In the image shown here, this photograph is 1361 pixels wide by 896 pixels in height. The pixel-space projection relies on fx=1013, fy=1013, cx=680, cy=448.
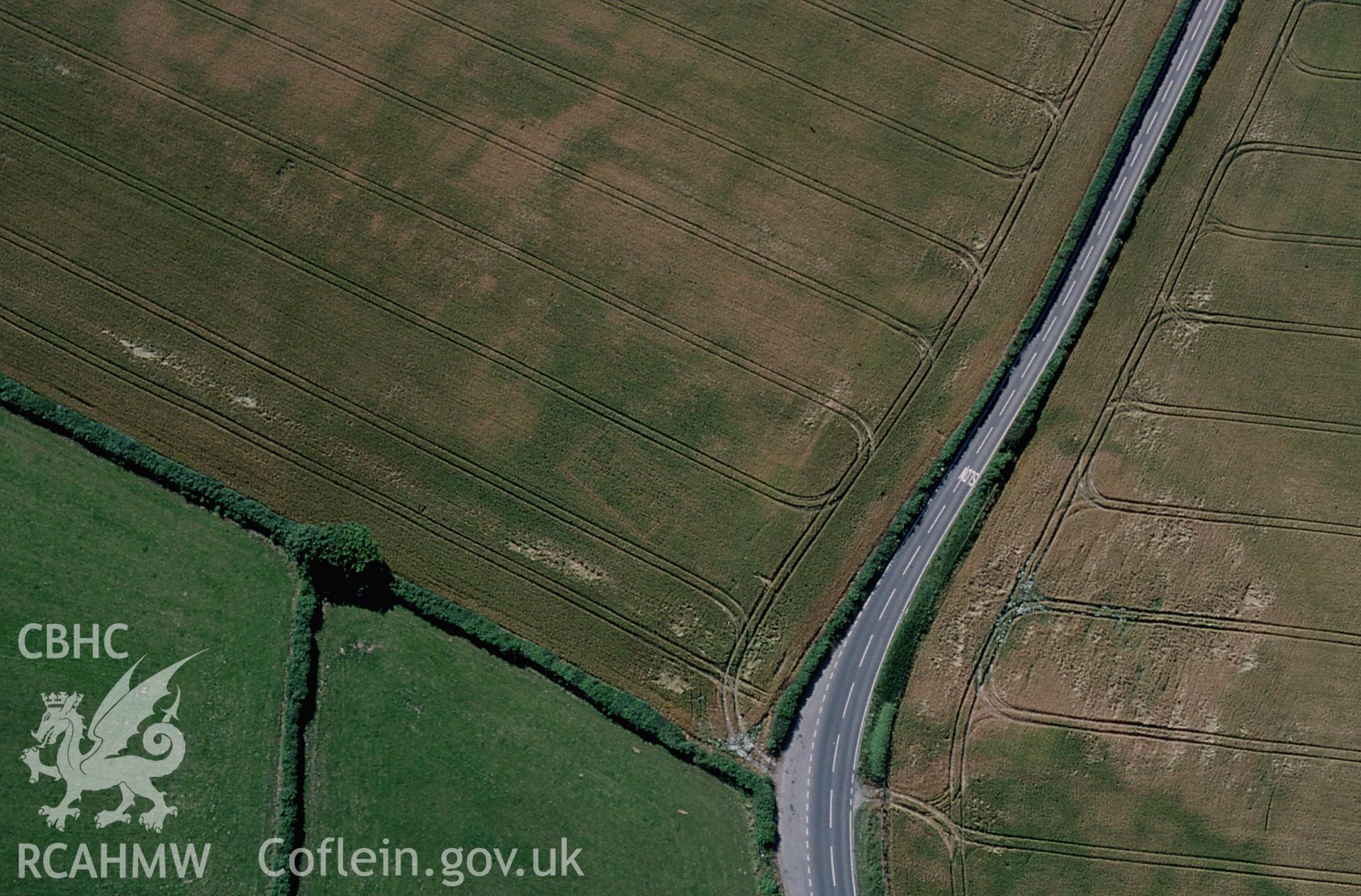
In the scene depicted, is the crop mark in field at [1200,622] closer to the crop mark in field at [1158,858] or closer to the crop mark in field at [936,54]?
the crop mark in field at [1158,858]

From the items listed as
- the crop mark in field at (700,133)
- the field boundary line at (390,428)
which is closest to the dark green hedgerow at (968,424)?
the field boundary line at (390,428)

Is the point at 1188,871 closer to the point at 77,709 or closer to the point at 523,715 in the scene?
the point at 523,715

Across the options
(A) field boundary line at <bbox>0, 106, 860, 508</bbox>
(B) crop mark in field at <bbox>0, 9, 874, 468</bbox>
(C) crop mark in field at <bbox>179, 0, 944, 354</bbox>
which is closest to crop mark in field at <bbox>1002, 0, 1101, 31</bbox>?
(C) crop mark in field at <bbox>179, 0, 944, 354</bbox>

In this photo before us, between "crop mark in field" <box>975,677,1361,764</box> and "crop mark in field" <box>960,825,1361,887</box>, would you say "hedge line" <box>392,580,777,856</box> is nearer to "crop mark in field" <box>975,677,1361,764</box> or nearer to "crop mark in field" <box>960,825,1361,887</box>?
"crop mark in field" <box>960,825,1361,887</box>

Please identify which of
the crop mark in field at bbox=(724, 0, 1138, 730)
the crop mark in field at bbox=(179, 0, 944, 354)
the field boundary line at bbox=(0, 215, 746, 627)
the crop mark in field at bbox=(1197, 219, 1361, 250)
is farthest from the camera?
the crop mark in field at bbox=(1197, 219, 1361, 250)

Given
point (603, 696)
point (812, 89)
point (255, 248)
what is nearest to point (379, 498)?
point (603, 696)

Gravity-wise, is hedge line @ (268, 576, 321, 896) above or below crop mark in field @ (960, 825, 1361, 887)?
above

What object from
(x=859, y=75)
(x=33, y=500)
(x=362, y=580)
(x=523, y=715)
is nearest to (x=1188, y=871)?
(x=523, y=715)
